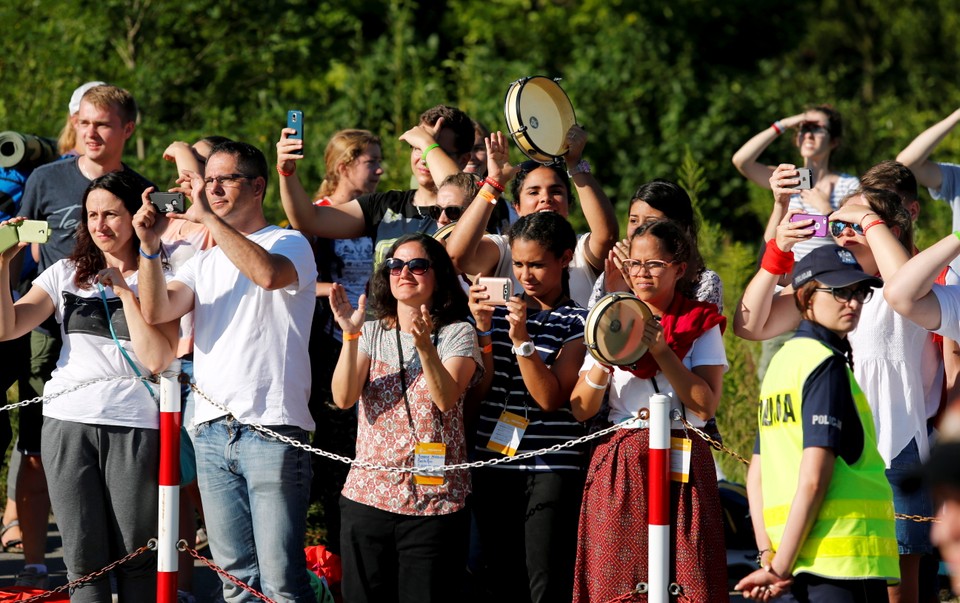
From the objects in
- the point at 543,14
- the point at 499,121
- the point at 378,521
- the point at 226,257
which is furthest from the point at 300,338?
the point at 543,14

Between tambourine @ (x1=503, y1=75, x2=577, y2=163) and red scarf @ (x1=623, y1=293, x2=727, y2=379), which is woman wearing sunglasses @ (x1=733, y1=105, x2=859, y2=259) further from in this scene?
red scarf @ (x1=623, y1=293, x2=727, y2=379)

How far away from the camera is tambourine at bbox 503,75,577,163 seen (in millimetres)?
5199

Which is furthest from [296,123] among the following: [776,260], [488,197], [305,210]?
[776,260]

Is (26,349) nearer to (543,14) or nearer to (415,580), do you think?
(415,580)

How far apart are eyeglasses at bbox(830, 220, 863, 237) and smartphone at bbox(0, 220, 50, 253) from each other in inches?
120

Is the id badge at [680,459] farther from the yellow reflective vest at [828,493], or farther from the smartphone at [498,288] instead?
the smartphone at [498,288]

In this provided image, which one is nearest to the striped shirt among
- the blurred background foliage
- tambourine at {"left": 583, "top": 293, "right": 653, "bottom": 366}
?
tambourine at {"left": 583, "top": 293, "right": 653, "bottom": 366}

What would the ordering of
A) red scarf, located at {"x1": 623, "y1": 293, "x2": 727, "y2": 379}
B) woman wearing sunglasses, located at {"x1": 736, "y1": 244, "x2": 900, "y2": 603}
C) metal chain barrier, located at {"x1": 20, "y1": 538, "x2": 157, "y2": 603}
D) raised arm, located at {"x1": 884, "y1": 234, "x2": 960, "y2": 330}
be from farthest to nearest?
1. metal chain barrier, located at {"x1": 20, "y1": 538, "x2": 157, "y2": 603}
2. red scarf, located at {"x1": 623, "y1": 293, "x2": 727, "y2": 379}
3. raised arm, located at {"x1": 884, "y1": 234, "x2": 960, "y2": 330}
4. woman wearing sunglasses, located at {"x1": 736, "y1": 244, "x2": 900, "y2": 603}

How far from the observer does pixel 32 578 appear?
6219mm

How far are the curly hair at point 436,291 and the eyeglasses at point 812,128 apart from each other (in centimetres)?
340

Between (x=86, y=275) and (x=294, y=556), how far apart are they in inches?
56.8

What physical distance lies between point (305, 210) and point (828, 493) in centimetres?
290

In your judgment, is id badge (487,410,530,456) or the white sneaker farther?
the white sneaker

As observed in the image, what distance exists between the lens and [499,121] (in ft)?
46.1
